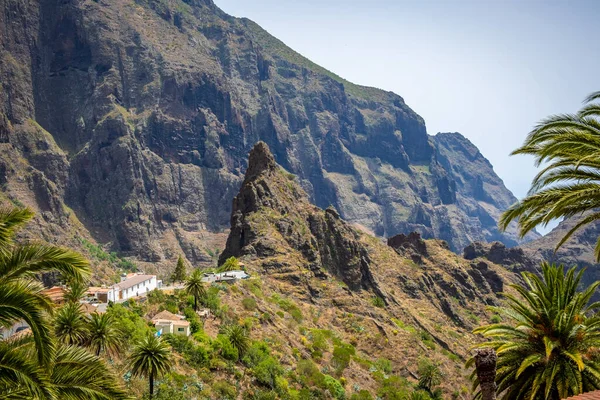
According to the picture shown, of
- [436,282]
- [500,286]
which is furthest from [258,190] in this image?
[500,286]

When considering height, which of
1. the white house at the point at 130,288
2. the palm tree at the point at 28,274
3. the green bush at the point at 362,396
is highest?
the palm tree at the point at 28,274

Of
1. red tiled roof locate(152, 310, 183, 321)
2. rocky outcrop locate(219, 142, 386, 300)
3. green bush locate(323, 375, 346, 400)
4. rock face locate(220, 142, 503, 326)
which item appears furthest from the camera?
rocky outcrop locate(219, 142, 386, 300)

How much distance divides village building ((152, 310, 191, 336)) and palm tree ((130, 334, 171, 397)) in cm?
1535

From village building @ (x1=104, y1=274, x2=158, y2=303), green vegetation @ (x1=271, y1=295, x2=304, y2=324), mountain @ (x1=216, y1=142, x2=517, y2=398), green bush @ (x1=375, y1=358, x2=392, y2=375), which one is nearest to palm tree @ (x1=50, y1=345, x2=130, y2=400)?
mountain @ (x1=216, y1=142, x2=517, y2=398)

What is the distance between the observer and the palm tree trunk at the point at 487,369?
15.7 m

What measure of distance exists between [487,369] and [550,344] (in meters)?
5.99

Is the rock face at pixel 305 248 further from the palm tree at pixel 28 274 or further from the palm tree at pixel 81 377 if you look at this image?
the palm tree at pixel 28 274

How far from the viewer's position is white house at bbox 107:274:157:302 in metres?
84.4

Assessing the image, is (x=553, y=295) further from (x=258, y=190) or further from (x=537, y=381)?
(x=258, y=190)

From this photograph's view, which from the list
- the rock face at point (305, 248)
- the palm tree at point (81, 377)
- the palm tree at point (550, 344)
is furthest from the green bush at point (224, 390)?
the palm tree at point (81, 377)

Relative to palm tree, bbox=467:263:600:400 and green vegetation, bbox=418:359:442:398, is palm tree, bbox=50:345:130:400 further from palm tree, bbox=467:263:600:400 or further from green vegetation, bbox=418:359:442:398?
green vegetation, bbox=418:359:442:398

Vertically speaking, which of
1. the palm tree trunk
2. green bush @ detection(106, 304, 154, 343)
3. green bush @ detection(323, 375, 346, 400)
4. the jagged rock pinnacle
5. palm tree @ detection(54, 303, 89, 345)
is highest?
the jagged rock pinnacle

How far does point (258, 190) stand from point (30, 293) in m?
96.1

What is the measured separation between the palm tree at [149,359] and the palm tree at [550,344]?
26.9m
